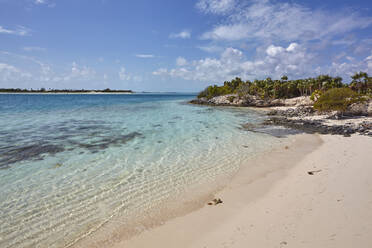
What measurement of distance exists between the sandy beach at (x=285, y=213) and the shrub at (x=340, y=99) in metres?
20.1

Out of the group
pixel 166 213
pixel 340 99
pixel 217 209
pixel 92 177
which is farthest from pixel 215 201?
pixel 340 99

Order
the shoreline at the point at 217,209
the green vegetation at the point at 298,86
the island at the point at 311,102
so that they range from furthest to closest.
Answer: the green vegetation at the point at 298,86, the island at the point at 311,102, the shoreline at the point at 217,209

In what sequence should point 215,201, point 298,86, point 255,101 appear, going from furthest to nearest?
point 298,86, point 255,101, point 215,201

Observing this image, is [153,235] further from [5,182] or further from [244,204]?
[5,182]

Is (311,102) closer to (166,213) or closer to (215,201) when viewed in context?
(215,201)

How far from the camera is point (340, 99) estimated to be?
987 inches

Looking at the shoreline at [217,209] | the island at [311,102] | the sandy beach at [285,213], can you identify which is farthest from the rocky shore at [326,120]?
the sandy beach at [285,213]

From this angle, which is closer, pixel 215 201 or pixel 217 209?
pixel 217 209

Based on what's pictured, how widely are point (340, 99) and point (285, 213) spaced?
26.9 m

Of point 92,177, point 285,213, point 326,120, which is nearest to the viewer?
point 285,213

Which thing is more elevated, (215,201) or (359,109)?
(359,109)

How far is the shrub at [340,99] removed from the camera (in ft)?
80.7

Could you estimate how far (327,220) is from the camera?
→ 4.90m

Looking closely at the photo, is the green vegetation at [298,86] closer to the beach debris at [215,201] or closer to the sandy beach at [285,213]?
the sandy beach at [285,213]
